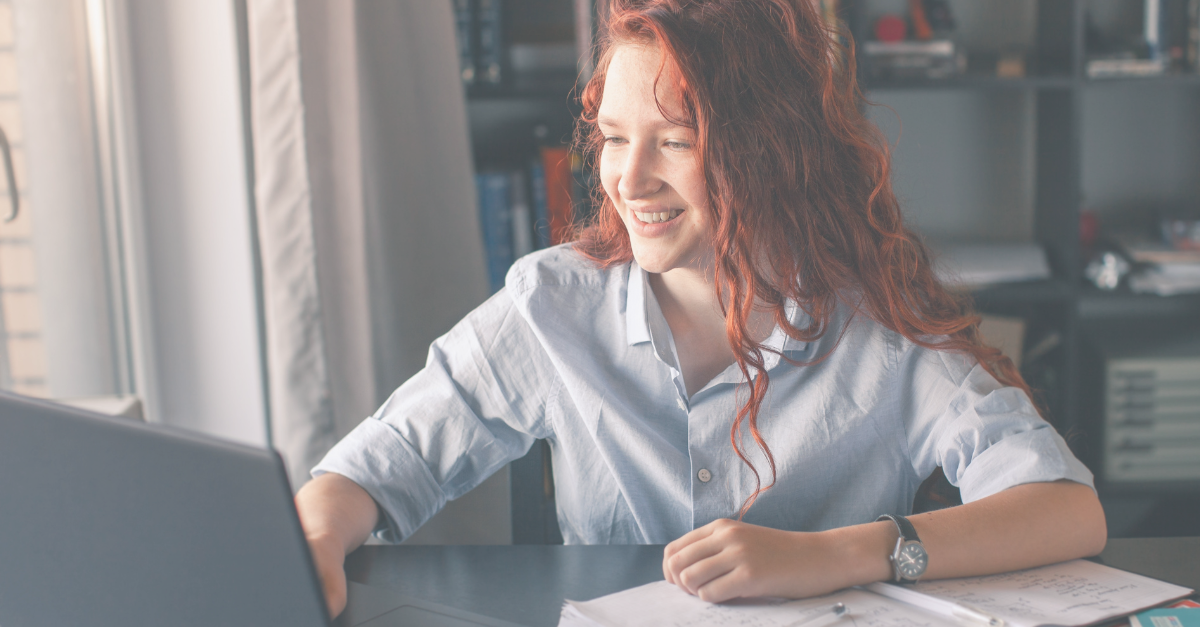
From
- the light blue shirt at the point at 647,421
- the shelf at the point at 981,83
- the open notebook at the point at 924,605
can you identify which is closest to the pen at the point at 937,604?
the open notebook at the point at 924,605

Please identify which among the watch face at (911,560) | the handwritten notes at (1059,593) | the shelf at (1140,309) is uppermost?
the watch face at (911,560)

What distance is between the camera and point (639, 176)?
0.92 metres

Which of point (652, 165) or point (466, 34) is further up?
point (466, 34)

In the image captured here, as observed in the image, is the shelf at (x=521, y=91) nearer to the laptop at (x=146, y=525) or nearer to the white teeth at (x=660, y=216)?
the white teeth at (x=660, y=216)

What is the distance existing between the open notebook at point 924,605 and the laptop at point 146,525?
26 centimetres

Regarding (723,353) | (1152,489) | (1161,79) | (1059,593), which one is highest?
(1161,79)

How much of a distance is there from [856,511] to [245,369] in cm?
100

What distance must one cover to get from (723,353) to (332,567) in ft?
1.60

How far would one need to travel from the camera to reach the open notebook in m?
0.67

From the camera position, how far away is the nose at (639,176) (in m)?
0.92

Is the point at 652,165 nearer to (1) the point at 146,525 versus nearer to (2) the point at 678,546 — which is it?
(2) the point at 678,546

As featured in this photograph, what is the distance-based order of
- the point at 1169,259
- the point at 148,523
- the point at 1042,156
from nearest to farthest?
1. the point at 148,523
2. the point at 1169,259
3. the point at 1042,156

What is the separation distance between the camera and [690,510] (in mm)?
976

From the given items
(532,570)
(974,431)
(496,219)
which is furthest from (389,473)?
(496,219)
